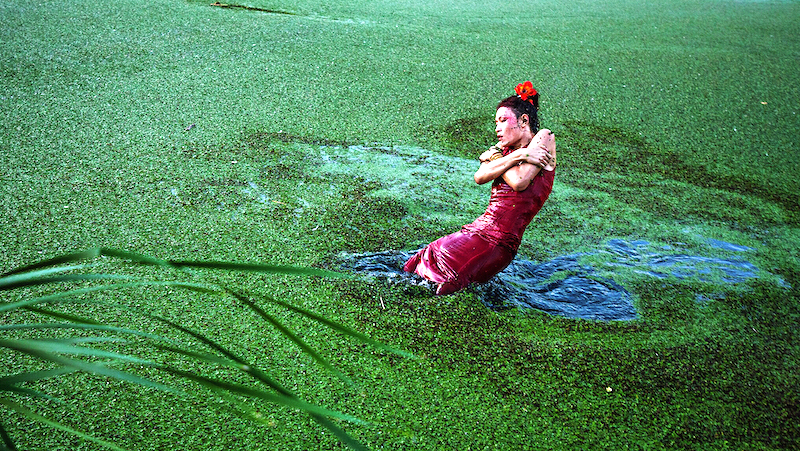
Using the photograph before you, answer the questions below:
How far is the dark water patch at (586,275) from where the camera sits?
7.29ft

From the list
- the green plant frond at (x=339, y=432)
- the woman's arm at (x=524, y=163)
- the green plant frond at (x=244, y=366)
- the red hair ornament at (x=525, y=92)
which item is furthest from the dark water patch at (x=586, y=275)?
the green plant frond at (x=339, y=432)

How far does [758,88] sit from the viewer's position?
169 inches

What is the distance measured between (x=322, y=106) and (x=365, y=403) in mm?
2104

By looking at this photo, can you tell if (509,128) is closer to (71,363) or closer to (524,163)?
(524,163)

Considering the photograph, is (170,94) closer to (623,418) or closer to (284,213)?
(284,213)

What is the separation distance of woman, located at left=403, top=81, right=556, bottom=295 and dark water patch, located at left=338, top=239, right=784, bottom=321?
104mm

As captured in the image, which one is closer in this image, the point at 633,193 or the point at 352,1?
the point at 633,193

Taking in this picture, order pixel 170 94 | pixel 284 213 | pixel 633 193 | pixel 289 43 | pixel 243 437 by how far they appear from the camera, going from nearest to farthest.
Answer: pixel 243 437
pixel 284 213
pixel 633 193
pixel 170 94
pixel 289 43

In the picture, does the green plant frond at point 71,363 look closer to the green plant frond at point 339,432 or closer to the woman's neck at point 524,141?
the green plant frond at point 339,432

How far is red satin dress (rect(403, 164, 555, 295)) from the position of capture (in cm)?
206

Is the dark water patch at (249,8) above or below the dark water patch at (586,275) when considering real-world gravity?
above

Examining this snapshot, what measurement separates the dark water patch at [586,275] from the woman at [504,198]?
104 millimetres

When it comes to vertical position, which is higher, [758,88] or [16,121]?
[758,88]

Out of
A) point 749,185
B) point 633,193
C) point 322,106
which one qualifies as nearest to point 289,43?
point 322,106
